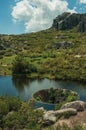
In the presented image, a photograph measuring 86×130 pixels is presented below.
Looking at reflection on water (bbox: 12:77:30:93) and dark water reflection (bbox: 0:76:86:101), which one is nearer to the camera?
dark water reflection (bbox: 0:76:86:101)

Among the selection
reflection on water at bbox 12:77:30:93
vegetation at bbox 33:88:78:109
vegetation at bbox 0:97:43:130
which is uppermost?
vegetation at bbox 0:97:43:130

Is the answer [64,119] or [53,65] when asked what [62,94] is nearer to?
[64,119]

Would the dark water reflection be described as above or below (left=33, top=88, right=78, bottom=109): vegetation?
below

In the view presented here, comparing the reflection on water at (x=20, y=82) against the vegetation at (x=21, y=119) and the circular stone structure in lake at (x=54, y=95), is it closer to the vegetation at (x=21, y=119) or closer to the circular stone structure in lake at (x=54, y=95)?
the circular stone structure in lake at (x=54, y=95)

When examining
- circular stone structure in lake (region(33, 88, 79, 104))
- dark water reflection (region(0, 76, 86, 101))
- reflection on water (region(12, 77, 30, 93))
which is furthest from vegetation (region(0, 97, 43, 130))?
reflection on water (region(12, 77, 30, 93))

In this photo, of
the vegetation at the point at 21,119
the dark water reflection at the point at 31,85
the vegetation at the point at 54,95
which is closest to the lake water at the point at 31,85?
the dark water reflection at the point at 31,85

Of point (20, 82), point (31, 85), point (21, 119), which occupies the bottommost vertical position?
point (20, 82)

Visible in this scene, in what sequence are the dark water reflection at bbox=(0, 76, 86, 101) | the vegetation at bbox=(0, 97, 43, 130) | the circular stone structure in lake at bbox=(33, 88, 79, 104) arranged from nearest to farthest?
the vegetation at bbox=(0, 97, 43, 130)
the circular stone structure in lake at bbox=(33, 88, 79, 104)
the dark water reflection at bbox=(0, 76, 86, 101)

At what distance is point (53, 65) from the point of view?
6014 inches

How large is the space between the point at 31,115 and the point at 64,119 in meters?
4.19

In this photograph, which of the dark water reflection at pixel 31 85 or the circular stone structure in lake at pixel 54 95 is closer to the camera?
the circular stone structure in lake at pixel 54 95

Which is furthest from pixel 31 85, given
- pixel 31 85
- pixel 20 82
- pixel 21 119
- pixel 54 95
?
pixel 21 119

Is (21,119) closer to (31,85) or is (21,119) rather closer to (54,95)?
(54,95)

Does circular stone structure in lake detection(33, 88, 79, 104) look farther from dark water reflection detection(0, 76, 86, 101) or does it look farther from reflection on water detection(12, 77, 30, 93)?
reflection on water detection(12, 77, 30, 93)
